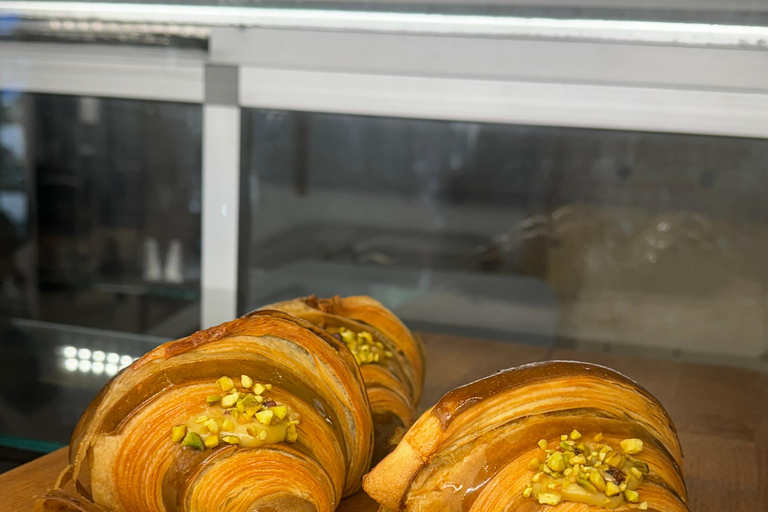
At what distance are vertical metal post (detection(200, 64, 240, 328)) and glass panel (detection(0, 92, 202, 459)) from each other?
6 centimetres

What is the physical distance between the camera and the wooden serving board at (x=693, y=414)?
1.67ft

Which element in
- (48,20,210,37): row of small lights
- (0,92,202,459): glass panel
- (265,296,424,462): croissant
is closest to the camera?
(265,296,424,462): croissant

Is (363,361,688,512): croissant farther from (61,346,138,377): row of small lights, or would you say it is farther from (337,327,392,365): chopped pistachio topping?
(61,346,138,377): row of small lights

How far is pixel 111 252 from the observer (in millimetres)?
1018

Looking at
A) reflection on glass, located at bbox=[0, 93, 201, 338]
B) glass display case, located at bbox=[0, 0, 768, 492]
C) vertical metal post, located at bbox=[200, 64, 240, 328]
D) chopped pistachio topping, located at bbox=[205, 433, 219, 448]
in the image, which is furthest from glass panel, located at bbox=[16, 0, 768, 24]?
chopped pistachio topping, located at bbox=[205, 433, 219, 448]

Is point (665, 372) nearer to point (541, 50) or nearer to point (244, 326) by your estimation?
point (541, 50)

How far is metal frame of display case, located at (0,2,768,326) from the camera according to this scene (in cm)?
66

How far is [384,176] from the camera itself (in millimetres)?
880

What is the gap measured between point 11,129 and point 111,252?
25cm

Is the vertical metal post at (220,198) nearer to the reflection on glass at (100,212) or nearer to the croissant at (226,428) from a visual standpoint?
Result: the reflection on glass at (100,212)

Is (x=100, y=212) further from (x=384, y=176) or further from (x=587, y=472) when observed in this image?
(x=587, y=472)

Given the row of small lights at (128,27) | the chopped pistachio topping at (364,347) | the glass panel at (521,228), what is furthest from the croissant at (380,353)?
the row of small lights at (128,27)

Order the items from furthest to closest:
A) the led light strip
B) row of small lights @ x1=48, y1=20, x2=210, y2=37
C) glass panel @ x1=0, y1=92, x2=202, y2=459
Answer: glass panel @ x1=0, y1=92, x2=202, y2=459, row of small lights @ x1=48, y1=20, x2=210, y2=37, the led light strip

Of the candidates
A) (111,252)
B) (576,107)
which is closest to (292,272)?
(111,252)
